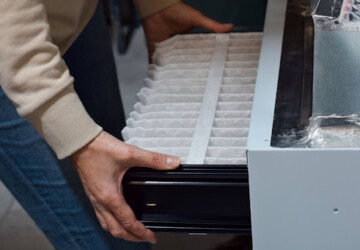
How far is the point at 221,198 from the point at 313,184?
0.48 feet

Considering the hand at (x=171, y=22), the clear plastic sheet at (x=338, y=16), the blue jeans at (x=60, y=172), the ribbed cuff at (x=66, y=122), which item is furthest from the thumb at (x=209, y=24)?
the ribbed cuff at (x=66, y=122)

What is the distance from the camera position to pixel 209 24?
1214 mm

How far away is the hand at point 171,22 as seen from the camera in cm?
124

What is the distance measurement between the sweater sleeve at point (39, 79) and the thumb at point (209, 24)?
419 mm

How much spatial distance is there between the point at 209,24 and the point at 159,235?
1.42 feet

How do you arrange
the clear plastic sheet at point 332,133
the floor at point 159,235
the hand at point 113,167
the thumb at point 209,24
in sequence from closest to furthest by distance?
the clear plastic sheet at point 332,133 → the hand at point 113,167 → the floor at point 159,235 → the thumb at point 209,24

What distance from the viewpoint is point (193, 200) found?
0.83 m

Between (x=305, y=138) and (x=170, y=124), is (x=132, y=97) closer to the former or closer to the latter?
(x=170, y=124)

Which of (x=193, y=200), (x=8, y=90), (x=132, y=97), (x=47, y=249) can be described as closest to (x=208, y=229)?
(x=193, y=200)

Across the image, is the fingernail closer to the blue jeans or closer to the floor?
the floor

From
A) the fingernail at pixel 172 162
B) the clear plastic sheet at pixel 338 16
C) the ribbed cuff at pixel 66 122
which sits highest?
the clear plastic sheet at pixel 338 16

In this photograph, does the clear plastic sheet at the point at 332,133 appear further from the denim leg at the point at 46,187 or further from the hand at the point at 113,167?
the denim leg at the point at 46,187

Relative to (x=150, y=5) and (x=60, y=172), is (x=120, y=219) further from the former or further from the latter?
(x=150, y=5)

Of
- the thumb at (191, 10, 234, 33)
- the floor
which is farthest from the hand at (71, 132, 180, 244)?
the thumb at (191, 10, 234, 33)
